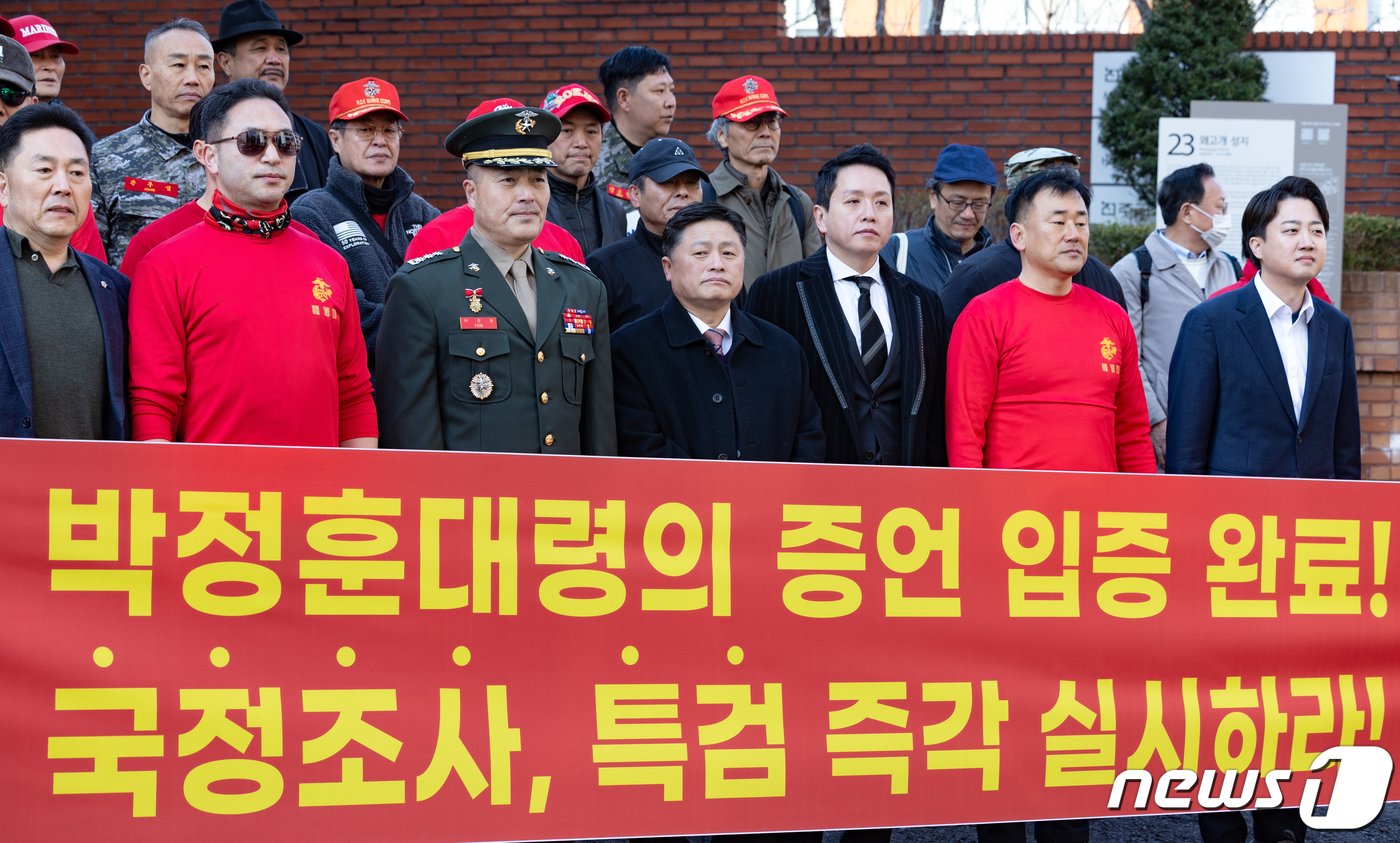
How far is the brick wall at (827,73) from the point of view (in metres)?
10.8

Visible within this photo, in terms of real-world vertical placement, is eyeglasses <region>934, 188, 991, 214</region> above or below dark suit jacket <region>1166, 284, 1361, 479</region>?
above

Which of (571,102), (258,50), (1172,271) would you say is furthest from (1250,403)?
(258,50)

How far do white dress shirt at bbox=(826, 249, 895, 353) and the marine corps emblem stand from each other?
122 centimetres

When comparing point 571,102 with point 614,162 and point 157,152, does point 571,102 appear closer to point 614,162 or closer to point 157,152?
point 614,162

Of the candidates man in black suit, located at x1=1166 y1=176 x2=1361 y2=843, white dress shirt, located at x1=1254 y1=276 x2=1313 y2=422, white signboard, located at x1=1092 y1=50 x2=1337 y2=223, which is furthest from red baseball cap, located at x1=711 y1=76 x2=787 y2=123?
white signboard, located at x1=1092 y1=50 x2=1337 y2=223

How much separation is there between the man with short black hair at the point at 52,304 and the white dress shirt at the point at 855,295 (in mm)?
2132

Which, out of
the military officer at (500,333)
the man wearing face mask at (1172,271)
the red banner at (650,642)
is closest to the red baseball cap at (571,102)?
the military officer at (500,333)

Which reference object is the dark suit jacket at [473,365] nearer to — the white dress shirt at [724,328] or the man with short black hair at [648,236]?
the white dress shirt at [724,328]

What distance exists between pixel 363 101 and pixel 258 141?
4.14 ft

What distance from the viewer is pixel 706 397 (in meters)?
4.54

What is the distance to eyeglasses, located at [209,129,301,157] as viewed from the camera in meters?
4.09

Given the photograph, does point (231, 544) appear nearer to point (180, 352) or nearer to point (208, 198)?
point (180, 352)

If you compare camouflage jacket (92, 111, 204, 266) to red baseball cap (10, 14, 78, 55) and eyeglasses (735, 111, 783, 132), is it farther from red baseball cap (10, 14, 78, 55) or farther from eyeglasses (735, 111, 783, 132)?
eyeglasses (735, 111, 783, 132)
